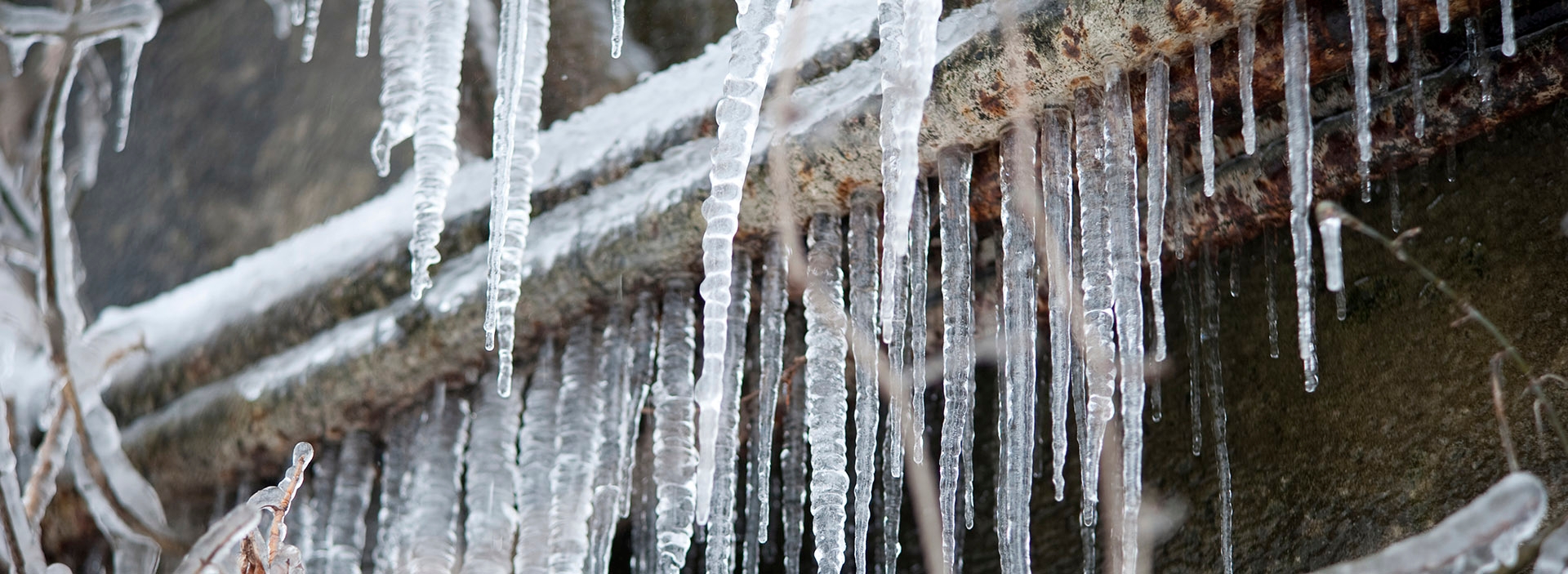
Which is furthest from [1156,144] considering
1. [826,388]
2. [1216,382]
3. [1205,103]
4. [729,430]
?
[729,430]

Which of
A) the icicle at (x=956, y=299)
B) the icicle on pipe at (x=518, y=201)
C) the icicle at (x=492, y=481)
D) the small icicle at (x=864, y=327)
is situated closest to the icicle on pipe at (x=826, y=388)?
the small icicle at (x=864, y=327)

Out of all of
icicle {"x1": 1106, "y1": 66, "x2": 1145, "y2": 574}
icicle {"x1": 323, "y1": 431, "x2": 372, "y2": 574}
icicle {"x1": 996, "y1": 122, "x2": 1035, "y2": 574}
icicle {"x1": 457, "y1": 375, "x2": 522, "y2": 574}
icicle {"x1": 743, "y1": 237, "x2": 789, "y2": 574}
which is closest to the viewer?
icicle {"x1": 1106, "y1": 66, "x2": 1145, "y2": 574}

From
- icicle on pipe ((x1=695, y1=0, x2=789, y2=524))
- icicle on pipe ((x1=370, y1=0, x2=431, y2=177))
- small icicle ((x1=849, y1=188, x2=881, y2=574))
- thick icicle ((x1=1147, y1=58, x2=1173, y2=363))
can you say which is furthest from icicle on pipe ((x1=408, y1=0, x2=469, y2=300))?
thick icicle ((x1=1147, y1=58, x2=1173, y2=363))

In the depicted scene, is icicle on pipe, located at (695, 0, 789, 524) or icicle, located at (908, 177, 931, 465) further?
icicle, located at (908, 177, 931, 465)

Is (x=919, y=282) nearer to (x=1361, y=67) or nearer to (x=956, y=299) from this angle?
(x=956, y=299)

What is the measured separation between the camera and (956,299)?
5.63 feet

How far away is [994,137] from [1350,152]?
440 millimetres

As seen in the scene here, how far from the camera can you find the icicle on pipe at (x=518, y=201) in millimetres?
1775

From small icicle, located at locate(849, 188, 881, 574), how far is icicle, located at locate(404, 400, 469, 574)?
70 centimetres

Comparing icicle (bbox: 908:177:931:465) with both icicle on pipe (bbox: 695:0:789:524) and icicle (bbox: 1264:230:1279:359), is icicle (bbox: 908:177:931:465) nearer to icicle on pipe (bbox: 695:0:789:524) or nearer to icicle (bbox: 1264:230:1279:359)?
icicle on pipe (bbox: 695:0:789:524)

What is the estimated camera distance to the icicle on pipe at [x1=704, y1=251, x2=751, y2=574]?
173 cm

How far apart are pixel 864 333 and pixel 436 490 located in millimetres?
777

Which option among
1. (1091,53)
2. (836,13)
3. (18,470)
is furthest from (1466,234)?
(18,470)

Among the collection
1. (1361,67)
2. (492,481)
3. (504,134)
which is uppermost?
(504,134)
